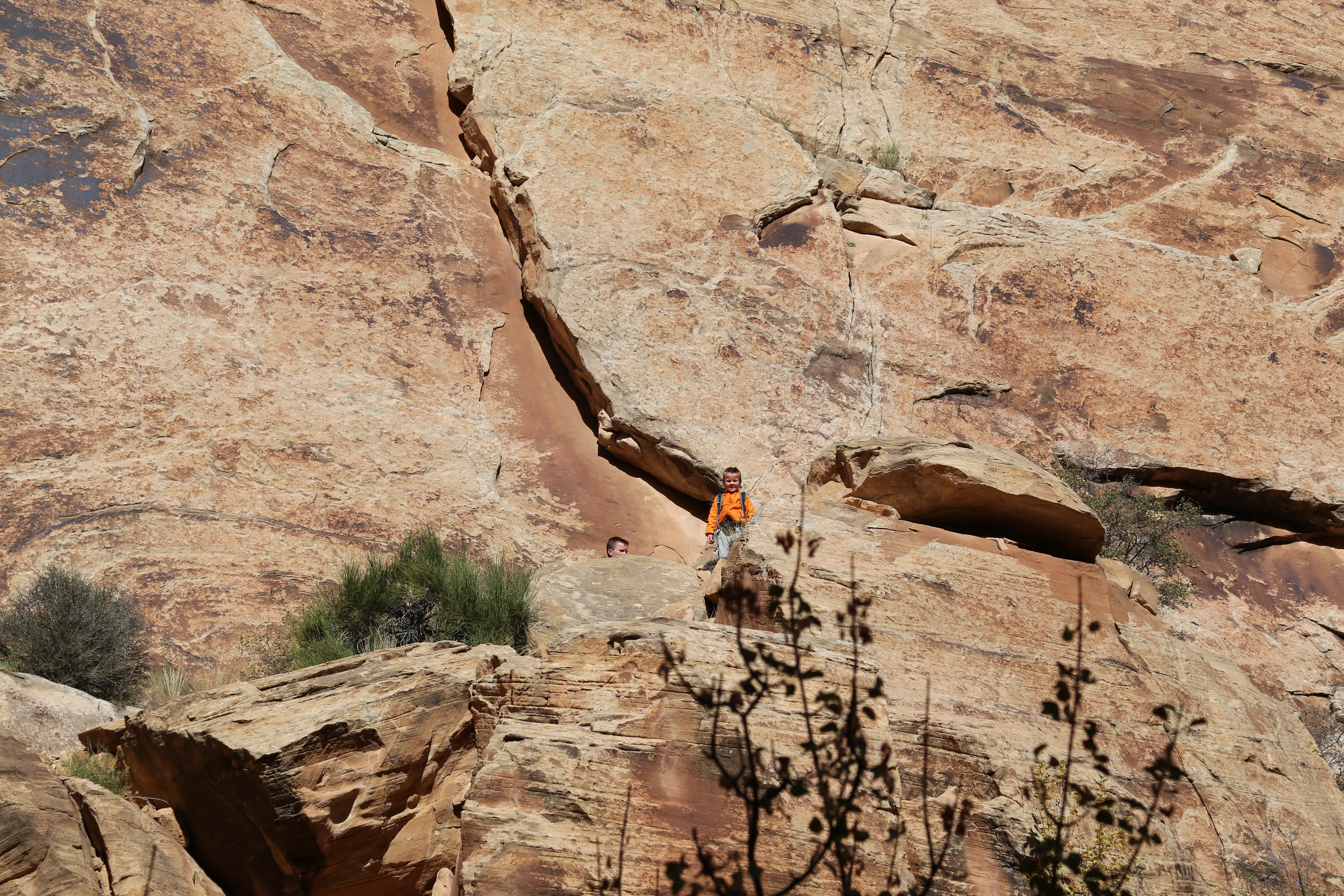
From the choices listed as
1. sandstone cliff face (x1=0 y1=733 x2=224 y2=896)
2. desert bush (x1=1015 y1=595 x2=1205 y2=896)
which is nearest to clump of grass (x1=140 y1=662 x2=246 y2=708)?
sandstone cliff face (x1=0 y1=733 x2=224 y2=896)

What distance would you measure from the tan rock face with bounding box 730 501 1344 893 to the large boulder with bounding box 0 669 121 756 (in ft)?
13.8

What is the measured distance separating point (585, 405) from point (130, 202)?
4.92 meters

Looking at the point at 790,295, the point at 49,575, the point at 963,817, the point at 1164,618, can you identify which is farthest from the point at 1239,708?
the point at 49,575

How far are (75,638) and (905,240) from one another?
9.73 meters

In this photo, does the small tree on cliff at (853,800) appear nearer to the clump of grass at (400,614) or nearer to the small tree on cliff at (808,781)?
the small tree on cliff at (808,781)

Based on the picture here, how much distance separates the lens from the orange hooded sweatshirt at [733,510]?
8719 millimetres

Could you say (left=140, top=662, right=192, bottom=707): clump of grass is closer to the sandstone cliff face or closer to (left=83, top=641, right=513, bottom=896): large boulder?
(left=83, top=641, right=513, bottom=896): large boulder

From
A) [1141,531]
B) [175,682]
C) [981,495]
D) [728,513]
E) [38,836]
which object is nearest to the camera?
[38,836]

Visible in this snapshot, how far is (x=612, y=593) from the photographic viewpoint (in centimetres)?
771

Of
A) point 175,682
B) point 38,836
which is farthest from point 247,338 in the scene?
point 38,836

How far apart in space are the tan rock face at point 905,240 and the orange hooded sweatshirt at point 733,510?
0.63m

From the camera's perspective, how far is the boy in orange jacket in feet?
28.5

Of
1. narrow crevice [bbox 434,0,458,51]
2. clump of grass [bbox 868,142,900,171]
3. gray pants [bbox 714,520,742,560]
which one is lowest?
gray pants [bbox 714,520,742,560]

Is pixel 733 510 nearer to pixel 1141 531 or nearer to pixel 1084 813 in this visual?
pixel 1084 813
